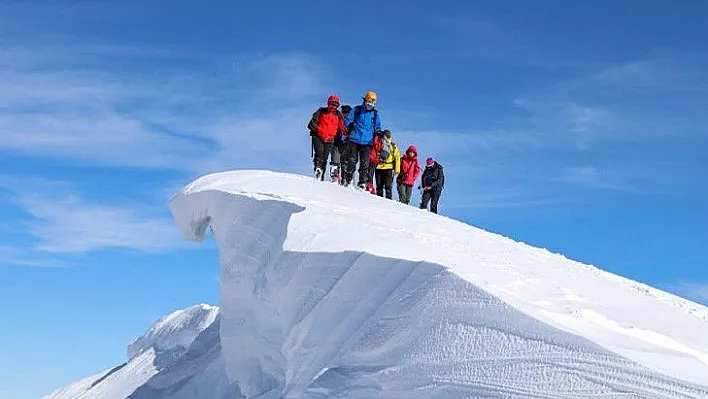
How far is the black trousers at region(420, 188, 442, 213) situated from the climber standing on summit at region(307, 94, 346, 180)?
4.73 m

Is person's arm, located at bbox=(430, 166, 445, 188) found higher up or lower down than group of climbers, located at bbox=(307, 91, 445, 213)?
higher up

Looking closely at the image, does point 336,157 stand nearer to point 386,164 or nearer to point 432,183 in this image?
point 386,164

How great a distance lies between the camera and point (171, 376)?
14820mm

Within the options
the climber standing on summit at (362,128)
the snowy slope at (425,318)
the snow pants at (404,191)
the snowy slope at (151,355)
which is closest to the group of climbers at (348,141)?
the climber standing on summit at (362,128)

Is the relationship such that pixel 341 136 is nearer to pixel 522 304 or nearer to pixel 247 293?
pixel 247 293

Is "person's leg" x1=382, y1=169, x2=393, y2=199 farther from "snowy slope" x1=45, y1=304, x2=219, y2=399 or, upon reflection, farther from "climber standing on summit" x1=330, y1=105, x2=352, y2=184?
"snowy slope" x1=45, y1=304, x2=219, y2=399

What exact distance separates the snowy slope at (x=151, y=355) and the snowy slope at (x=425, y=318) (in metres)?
6.23

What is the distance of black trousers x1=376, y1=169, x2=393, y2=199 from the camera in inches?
666

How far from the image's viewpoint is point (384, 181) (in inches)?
671

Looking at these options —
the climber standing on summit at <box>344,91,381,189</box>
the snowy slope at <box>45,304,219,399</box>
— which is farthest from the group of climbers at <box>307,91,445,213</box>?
the snowy slope at <box>45,304,219,399</box>

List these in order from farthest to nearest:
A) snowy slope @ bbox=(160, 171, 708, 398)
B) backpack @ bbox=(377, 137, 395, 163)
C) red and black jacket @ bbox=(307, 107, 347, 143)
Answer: backpack @ bbox=(377, 137, 395, 163) → red and black jacket @ bbox=(307, 107, 347, 143) → snowy slope @ bbox=(160, 171, 708, 398)

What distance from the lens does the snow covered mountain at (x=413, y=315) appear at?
552 cm

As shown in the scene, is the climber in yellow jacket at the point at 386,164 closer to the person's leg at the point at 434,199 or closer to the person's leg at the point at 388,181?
the person's leg at the point at 388,181

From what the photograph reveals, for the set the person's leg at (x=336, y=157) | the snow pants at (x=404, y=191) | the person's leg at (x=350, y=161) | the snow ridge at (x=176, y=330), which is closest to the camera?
the person's leg at (x=350, y=161)
